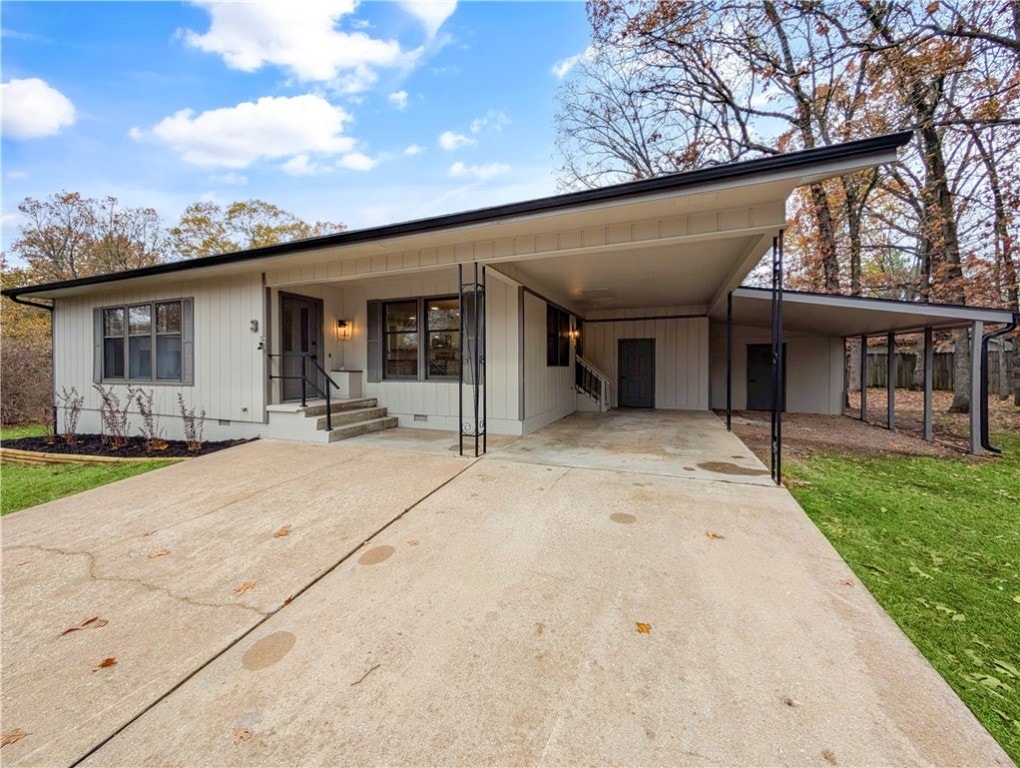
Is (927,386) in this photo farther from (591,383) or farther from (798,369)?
(591,383)

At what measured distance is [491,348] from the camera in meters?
A: 6.81

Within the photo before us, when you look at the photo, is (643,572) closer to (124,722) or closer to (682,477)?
(682,477)

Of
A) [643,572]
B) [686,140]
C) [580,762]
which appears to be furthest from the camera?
[686,140]

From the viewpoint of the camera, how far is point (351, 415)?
678cm

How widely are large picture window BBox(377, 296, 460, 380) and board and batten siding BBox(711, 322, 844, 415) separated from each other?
317 inches

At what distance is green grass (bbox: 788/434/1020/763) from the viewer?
1744mm

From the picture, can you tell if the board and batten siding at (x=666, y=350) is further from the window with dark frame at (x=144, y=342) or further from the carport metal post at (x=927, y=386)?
the window with dark frame at (x=144, y=342)

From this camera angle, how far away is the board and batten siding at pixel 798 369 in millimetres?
10445

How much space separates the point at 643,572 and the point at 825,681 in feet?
3.21

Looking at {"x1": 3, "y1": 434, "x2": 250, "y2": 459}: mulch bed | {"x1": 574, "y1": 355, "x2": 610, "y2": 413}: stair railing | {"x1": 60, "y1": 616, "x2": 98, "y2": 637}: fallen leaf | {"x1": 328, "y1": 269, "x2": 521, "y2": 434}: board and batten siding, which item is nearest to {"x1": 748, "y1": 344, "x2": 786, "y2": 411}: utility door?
{"x1": 574, "y1": 355, "x2": 610, "y2": 413}: stair railing

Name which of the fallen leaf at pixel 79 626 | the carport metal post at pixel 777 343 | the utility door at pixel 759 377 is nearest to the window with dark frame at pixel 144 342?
the fallen leaf at pixel 79 626

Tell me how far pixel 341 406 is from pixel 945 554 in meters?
7.30

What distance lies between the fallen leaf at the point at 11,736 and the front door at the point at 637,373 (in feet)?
36.1

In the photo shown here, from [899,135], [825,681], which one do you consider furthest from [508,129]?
[825,681]
